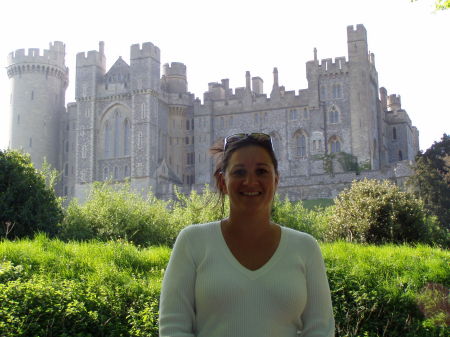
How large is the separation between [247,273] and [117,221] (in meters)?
14.1

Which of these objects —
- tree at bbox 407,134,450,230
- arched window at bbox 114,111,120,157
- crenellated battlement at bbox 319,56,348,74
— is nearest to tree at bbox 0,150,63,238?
tree at bbox 407,134,450,230

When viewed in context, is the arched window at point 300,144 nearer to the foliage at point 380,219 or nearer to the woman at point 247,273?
the foliage at point 380,219

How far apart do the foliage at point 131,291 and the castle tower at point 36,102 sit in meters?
47.0

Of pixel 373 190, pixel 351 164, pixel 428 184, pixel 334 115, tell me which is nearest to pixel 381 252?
pixel 373 190

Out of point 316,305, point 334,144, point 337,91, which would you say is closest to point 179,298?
point 316,305

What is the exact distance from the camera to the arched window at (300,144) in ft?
161

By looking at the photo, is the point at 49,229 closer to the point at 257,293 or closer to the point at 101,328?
the point at 101,328

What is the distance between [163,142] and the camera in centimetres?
5141

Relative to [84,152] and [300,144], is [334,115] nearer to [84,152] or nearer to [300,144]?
[300,144]

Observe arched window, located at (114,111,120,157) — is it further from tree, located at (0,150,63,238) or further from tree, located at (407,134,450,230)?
tree, located at (0,150,63,238)

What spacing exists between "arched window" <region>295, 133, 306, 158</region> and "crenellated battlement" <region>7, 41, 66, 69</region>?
2370 centimetres

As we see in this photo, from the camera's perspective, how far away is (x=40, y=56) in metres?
55.0

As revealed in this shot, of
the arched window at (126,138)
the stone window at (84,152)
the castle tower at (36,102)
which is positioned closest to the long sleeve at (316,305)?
the arched window at (126,138)

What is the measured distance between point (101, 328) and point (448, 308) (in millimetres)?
3905
